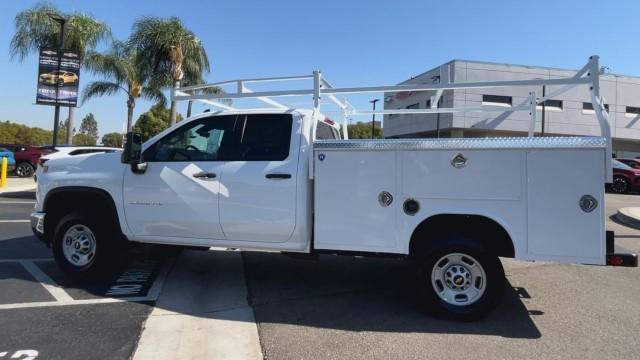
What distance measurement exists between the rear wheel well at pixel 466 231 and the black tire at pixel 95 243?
3377 mm

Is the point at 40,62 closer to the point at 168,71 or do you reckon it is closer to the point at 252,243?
the point at 168,71

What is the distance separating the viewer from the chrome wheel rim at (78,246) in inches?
222

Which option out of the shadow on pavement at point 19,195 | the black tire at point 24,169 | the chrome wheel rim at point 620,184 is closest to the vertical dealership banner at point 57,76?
the black tire at point 24,169

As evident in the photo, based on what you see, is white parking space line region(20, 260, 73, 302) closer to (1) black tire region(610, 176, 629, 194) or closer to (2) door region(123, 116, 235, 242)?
(2) door region(123, 116, 235, 242)

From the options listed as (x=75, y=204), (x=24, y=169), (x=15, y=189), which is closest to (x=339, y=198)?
(x=75, y=204)

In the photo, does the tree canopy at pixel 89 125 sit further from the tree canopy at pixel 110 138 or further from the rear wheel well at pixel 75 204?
the rear wheel well at pixel 75 204

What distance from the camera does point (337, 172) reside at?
187 inches

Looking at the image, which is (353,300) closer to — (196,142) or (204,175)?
(204,175)

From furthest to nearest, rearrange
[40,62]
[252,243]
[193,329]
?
1. [40,62]
2. [252,243]
3. [193,329]

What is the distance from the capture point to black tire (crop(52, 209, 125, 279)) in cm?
553

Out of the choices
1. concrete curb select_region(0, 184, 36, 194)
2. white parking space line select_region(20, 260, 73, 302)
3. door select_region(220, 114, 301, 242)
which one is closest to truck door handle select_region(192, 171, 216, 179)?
door select_region(220, 114, 301, 242)

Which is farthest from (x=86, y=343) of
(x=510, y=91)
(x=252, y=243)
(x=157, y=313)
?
(x=510, y=91)

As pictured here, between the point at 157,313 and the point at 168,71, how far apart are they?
2122 cm

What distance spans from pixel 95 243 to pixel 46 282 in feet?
2.45
